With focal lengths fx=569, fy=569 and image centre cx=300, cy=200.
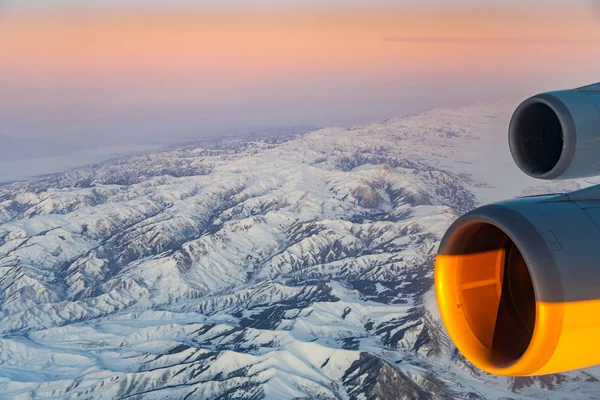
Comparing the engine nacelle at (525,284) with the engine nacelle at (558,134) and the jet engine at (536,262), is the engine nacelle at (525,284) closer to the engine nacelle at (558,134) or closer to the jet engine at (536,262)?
the jet engine at (536,262)

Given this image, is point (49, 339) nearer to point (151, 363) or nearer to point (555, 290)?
point (151, 363)

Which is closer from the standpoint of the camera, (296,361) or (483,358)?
(483,358)

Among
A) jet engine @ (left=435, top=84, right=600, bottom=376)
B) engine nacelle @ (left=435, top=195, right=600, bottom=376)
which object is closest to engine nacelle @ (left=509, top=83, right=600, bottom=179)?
jet engine @ (left=435, top=84, right=600, bottom=376)

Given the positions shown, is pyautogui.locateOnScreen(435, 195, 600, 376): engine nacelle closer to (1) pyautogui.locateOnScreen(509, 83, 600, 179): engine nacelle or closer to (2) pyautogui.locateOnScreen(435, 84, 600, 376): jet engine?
(2) pyautogui.locateOnScreen(435, 84, 600, 376): jet engine

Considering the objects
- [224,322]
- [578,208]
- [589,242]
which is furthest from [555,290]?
[224,322]

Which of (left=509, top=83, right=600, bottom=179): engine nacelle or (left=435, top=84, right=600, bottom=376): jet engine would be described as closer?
(left=435, top=84, right=600, bottom=376): jet engine

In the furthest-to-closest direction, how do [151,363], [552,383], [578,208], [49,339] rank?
[49,339] → [151,363] → [552,383] → [578,208]

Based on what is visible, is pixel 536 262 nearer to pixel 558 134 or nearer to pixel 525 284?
pixel 525 284

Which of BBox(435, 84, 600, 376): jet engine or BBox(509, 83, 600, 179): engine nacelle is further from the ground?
BBox(509, 83, 600, 179): engine nacelle
